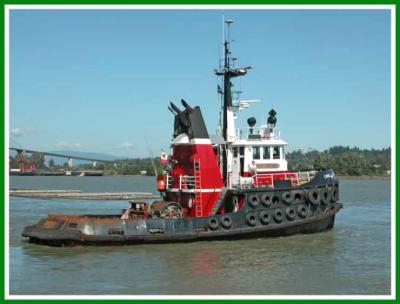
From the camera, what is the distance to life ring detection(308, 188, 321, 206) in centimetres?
2027

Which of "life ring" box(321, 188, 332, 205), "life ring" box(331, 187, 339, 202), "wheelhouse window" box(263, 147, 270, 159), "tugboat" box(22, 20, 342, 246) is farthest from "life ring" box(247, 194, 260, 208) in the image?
"life ring" box(331, 187, 339, 202)

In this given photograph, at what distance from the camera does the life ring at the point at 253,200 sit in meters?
19.2

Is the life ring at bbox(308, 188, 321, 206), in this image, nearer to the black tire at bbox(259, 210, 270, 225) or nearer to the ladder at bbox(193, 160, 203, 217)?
the black tire at bbox(259, 210, 270, 225)

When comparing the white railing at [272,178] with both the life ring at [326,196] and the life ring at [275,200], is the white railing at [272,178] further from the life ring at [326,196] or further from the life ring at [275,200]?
the life ring at [326,196]

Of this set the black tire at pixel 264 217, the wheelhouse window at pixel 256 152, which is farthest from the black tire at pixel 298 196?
the wheelhouse window at pixel 256 152

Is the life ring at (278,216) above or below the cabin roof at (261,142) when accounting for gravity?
below

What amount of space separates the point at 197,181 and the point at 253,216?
225 cm

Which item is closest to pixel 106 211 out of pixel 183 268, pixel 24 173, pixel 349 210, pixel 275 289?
pixel 349 210

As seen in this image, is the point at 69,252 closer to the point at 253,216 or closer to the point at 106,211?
the point at 253,216

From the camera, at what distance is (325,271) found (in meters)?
15.2

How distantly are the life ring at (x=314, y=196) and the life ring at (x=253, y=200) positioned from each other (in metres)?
2.20

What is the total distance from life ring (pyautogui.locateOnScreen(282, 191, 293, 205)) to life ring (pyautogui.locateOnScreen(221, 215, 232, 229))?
2293 mm

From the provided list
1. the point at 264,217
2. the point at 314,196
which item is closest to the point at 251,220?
the point at 264,217

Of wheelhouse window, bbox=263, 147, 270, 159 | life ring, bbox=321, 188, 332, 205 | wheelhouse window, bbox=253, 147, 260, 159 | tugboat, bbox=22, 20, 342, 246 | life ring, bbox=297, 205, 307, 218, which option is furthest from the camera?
wheelhouse window, bbox=263, 147, 270, 159
